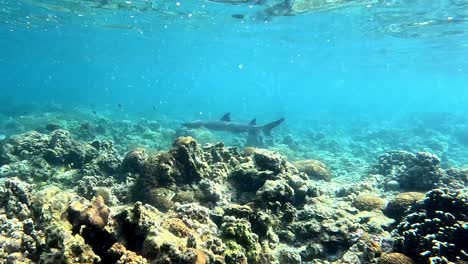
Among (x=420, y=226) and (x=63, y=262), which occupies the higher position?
(x=63, y=262)

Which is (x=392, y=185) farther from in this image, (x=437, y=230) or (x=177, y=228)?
(x=177, y=228)

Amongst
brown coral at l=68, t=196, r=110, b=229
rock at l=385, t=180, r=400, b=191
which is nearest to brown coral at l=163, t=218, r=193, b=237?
brown coral at l=68, t=196, r=110, b=229

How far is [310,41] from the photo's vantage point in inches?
1697

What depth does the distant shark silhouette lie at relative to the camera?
21922 mm

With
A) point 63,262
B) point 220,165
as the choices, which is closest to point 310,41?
point 220,165

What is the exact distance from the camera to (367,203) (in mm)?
9523

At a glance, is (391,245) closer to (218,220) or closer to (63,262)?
(218,220)

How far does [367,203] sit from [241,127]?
14.2m

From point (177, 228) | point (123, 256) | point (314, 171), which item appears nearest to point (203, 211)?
point (177, 228)

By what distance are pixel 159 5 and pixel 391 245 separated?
26.9 metres

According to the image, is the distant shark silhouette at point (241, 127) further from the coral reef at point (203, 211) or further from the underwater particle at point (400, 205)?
the underwater particle at point (400, 205)

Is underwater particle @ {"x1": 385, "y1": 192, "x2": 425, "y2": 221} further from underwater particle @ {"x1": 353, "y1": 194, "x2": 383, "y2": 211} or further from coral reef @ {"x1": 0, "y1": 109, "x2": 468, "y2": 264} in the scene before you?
underwater particle @ {"x1": 353, "y1": 194, "x2": 383, "y2": 211}

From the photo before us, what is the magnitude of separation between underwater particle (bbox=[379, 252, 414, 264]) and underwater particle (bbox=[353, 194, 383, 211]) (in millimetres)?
3863

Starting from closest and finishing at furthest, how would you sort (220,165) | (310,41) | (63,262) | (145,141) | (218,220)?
(63,262) → (218,220) → (220,165) → (145,141) → (310,41)
